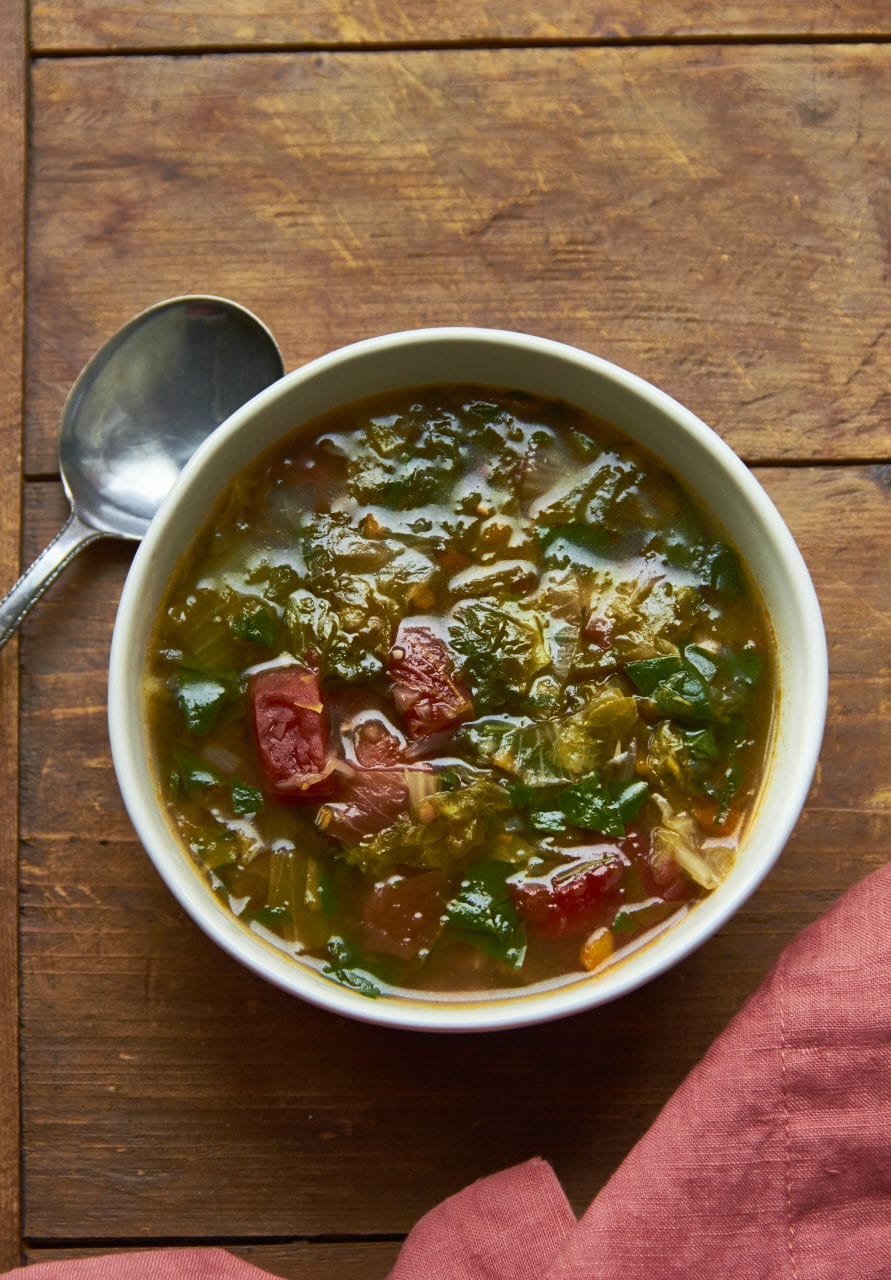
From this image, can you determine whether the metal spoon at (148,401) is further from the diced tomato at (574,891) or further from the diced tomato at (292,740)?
the diced tomato at (574,891)

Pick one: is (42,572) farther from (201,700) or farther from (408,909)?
(408,909)

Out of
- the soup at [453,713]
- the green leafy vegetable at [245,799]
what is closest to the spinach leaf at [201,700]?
the soup at [453,713]

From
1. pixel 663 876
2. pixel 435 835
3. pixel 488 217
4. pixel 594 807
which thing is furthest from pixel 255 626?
pixel 488 217

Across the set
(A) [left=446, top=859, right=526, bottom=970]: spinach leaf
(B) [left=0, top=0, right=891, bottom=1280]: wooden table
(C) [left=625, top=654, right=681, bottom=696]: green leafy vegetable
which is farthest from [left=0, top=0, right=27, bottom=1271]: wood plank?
(C) [left=625, top=654, right=681, bottom=696]: green leafy vegetable

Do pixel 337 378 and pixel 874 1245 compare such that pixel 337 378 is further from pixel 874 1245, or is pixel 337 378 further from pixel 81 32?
pixel 874 1245

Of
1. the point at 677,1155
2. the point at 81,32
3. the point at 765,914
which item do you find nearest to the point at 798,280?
the point at 765,914
